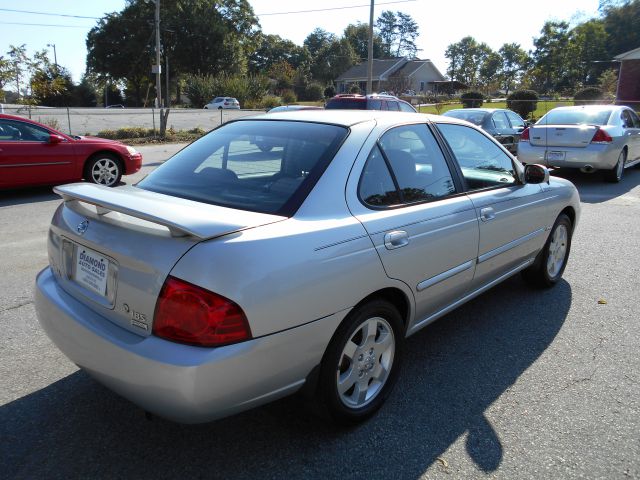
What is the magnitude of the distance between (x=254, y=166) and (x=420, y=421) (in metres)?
1.73

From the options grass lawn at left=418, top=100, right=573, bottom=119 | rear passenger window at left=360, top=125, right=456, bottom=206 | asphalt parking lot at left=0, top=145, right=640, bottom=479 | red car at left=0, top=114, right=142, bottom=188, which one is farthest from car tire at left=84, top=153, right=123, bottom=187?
grass lawn at left=418, top=100, right=573, bottom=119

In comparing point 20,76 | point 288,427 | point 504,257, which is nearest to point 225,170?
point 288,427

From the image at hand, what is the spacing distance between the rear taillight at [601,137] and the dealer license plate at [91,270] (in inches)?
406

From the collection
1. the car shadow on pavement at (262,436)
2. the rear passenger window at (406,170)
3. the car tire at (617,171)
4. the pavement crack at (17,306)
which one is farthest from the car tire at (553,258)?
the car tire at (617,171)

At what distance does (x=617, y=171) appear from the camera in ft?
35.9

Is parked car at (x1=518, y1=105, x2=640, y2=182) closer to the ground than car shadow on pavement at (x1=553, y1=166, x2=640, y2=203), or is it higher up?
higher up

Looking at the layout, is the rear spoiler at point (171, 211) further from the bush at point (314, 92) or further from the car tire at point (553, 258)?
the bush at point (314, 92)

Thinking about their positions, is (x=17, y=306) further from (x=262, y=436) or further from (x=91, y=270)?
A: (x=262, y=436)

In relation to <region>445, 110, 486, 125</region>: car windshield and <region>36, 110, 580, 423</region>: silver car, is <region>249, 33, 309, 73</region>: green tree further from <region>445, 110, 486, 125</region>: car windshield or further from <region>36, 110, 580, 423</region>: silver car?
<region>36, 110, 580, 423</region>: silver car

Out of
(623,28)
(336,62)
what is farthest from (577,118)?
(336,62)

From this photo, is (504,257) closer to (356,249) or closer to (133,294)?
(356,249)

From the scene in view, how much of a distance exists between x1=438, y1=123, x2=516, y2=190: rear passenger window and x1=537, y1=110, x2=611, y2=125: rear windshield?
7.86 m

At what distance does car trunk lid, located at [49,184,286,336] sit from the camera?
6.97 ft

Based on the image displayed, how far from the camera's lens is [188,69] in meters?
67.0
